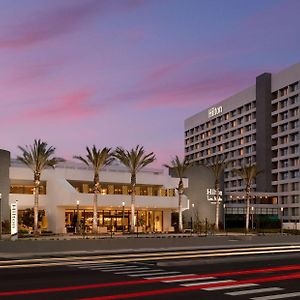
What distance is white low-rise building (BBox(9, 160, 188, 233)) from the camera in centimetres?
6681

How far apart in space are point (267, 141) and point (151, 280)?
111 m

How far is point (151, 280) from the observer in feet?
67.2

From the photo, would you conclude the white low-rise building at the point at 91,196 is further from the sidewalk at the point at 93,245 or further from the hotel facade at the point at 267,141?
the hotel facade at the point at 267,141

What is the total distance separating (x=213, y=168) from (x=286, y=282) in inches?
2466

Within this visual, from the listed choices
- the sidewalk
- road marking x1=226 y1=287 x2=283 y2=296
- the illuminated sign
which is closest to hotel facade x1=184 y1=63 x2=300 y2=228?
the illuminated sign

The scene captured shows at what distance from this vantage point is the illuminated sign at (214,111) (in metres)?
152

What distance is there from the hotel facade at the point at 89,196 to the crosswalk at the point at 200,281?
40.1m

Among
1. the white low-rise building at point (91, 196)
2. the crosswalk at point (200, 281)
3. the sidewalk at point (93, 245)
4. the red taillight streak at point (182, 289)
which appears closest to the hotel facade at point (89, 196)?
the white low-rise building at point (91, 196)

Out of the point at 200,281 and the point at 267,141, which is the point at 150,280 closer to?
the point at 200,281

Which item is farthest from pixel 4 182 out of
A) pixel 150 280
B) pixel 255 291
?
pixel 255 291

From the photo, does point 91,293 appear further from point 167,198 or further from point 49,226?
point 167,198

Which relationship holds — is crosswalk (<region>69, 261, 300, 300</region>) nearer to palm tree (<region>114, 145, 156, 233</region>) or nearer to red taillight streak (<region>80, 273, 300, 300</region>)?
red taillight streak (<region>80, 273, 300, 300</region>)

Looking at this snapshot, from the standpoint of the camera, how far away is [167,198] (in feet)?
245

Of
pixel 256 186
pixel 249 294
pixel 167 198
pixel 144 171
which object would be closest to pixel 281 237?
pixel 167 198
